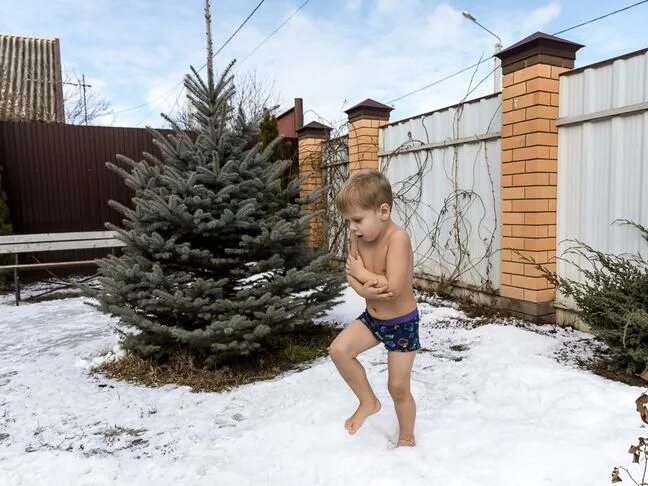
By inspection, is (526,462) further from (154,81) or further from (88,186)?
(154,81)

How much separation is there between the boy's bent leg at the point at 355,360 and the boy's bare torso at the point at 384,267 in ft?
0.40

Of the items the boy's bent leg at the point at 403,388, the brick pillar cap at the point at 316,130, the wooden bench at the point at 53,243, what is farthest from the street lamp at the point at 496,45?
the boy's bent leg at the point at 403,388

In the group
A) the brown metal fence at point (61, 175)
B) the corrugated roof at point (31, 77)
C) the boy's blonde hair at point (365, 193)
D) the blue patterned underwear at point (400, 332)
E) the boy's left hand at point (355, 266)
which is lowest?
the blue patterned underwear at point (400, 332)

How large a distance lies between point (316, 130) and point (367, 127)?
1661 mm

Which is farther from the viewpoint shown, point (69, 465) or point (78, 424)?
point (78, 424)

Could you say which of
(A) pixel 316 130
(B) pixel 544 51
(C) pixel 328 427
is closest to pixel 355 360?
(C) pixel 328 427

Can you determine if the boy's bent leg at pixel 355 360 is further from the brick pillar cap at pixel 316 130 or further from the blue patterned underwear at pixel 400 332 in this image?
the brick pillar cap at pixel 316 130

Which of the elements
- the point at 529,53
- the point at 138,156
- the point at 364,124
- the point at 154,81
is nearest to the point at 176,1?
the point at 138,156

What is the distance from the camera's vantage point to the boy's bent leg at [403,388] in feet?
7.04

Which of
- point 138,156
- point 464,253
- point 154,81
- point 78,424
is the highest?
point 154,81

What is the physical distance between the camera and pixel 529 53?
4.14 meters

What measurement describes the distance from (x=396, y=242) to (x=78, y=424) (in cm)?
209

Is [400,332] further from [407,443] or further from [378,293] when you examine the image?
[407,443]

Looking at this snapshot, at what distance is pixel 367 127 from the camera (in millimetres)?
6594
